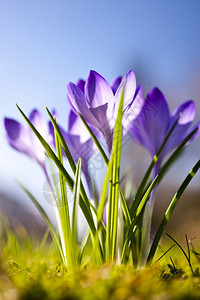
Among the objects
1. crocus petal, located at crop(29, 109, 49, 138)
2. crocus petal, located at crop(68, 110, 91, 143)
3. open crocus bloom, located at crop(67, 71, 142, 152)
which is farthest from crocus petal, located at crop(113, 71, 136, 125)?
crocus petal, located at crop(29, 109, 49, 138)

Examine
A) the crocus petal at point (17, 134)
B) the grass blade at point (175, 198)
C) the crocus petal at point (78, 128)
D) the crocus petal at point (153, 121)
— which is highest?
the crocus petal at point (17, 134)

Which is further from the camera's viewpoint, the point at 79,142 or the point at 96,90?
the point at 79,142

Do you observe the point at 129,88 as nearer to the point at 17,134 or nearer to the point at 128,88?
the point at 128,88

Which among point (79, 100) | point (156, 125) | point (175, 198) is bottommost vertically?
point (175, 198)

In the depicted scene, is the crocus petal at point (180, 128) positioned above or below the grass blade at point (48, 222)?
above

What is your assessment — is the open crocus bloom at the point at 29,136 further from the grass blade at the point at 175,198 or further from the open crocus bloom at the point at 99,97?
the grass blade at the point at 175,198

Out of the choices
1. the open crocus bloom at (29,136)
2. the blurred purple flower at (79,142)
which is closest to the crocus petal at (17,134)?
the open crocus bloom at (29,136)

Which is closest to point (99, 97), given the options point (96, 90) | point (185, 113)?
point (96, 90)
